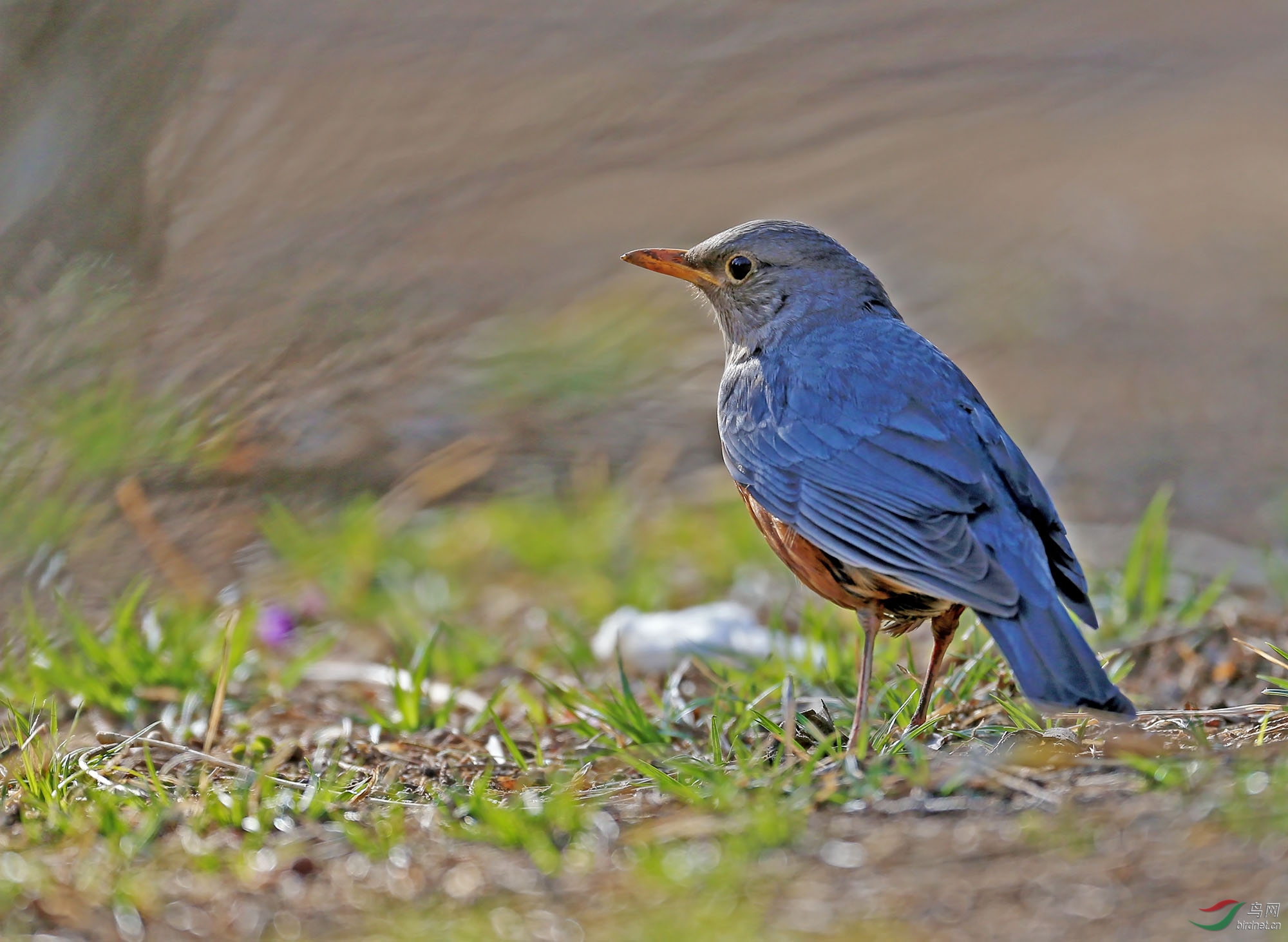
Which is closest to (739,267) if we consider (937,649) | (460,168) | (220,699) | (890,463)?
(460,168)

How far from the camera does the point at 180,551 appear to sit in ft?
16.2

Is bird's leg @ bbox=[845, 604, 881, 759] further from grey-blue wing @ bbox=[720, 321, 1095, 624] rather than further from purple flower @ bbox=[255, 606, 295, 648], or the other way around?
purple flower @ bbox=[255, 606, 295, 648]

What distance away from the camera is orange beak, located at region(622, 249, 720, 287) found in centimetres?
476

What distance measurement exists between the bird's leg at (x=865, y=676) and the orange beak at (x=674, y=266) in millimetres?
1393

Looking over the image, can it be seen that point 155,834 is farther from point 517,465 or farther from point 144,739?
point 517,465

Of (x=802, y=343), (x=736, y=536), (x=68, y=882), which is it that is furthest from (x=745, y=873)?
(x=736, y=536)

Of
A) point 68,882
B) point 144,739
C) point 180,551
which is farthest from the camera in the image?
point 180,551

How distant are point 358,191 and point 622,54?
966 millimetres

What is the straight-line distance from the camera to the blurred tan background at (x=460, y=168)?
4.20 metres

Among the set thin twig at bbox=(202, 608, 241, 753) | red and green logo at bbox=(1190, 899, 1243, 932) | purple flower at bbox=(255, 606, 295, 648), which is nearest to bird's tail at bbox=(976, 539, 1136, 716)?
red and green logo at bbox=(1190, 899, 1243, 932)

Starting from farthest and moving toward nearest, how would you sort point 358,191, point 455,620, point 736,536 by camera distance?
point 736,536 → point 455,620 → point 358,191

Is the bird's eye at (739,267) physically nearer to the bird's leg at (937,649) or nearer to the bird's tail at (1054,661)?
the bird's leg at (937,649)

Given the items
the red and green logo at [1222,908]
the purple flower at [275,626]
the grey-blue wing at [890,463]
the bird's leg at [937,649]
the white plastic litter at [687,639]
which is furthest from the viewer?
the purple flower at [275,626]

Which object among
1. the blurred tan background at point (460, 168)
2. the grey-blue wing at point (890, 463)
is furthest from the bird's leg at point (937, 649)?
the blurred tan background at point (460, 168)
